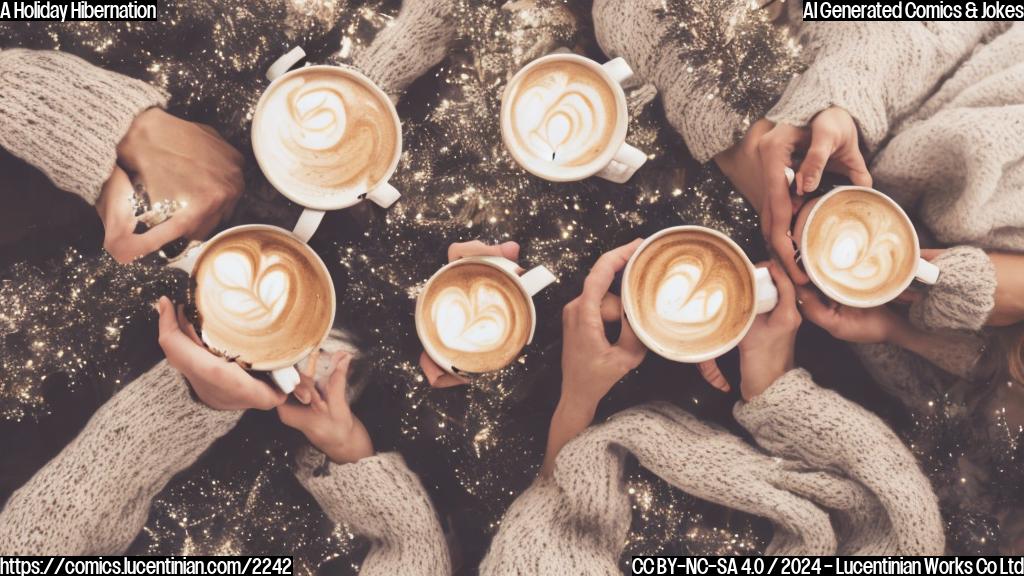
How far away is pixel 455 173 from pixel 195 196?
436 mm

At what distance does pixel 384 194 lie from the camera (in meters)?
1.03

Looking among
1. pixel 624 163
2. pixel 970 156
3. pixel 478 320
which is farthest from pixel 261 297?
pixel 970 156

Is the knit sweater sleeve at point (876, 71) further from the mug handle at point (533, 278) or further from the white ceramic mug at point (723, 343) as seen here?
the mug handle at point (533, 278)

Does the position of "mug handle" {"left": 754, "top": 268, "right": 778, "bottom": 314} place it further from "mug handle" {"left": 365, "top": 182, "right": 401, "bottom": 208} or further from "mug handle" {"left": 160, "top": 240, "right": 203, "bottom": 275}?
"mug handle" {"left": 160, "top": 240, "right": 203, "bottom": 275}

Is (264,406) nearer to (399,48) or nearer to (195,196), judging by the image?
(195,196)

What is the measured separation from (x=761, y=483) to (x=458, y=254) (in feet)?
2.03

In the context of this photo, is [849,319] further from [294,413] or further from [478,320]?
[294,413]

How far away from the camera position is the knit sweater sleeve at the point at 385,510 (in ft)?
3.58

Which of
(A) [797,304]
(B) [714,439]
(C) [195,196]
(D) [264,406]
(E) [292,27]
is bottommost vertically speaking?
(D) [264,406]

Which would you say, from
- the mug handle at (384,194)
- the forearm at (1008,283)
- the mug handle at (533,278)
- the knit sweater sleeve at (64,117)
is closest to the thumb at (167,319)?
the knit sweater sleeve at (64,117)

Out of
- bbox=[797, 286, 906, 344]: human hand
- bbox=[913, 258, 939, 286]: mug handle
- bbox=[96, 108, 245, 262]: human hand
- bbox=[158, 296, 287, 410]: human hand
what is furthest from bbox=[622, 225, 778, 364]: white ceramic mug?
bbox=[96, 108, 245, 262]: human hand

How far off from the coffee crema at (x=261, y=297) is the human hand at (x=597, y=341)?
40 cm

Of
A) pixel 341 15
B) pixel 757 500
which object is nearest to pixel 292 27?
pixel 341 15

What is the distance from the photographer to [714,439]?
1084mm
